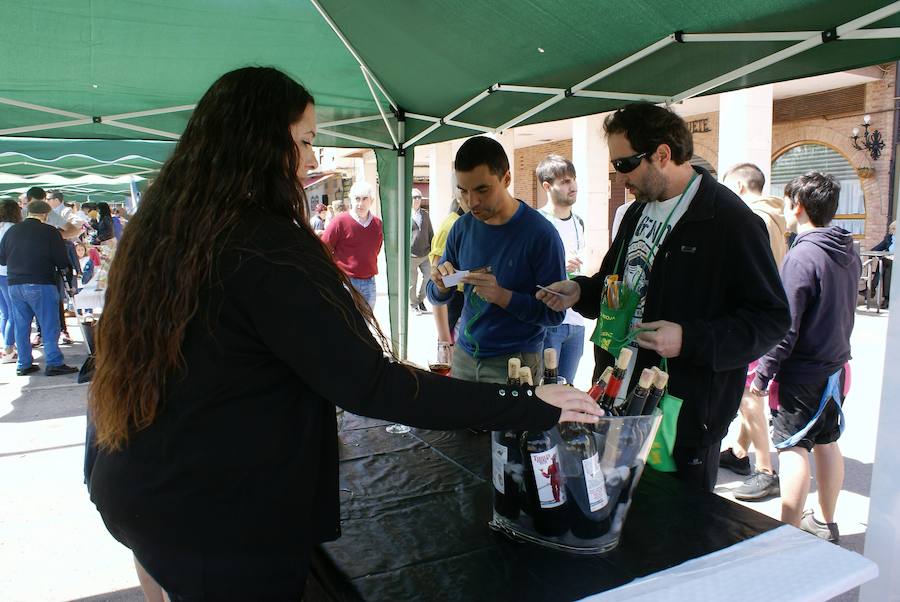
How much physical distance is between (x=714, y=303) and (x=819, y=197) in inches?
58.1

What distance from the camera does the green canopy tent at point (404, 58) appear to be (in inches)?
79.6

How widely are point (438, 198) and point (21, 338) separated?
935 cm

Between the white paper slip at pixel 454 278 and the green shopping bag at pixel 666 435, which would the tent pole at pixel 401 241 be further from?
the green shopping bag at pixel 666 435

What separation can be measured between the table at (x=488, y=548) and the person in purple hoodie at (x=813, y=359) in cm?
142

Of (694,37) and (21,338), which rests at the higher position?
(694,37)

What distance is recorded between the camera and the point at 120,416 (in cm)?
96

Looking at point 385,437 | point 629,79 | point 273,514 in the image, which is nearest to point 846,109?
point 629,79

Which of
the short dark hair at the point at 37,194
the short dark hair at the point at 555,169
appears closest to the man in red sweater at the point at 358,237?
the short dark hair at the point at 555,169

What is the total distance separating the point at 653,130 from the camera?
5.69ft

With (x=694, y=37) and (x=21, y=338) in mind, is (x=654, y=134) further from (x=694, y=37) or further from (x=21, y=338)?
(x=21, y=338)

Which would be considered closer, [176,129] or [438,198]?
[176,129]

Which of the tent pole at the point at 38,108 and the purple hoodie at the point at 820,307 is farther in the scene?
the tent pole at the point at 38,108

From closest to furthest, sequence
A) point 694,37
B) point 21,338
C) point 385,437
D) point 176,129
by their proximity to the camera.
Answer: point 385,437
point 694,37
point 176,129
point 21,338

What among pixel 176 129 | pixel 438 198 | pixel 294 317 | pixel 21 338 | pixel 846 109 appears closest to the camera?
pixel 294 317
